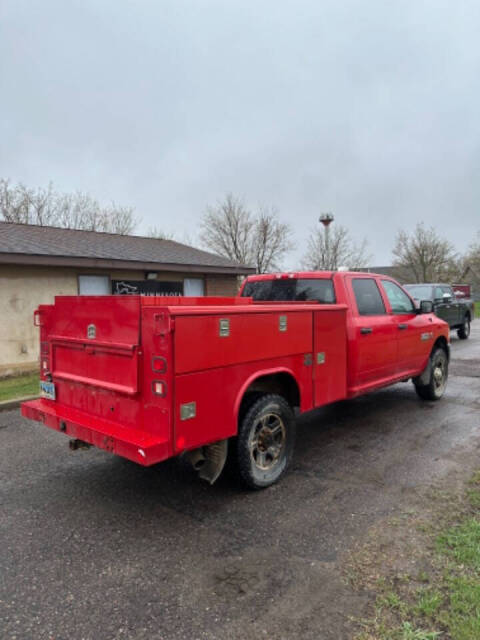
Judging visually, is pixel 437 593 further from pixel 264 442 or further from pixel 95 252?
pixel 95 252

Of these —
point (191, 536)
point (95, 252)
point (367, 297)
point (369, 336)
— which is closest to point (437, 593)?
point (191, 536)

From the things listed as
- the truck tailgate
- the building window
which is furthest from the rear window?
the building window

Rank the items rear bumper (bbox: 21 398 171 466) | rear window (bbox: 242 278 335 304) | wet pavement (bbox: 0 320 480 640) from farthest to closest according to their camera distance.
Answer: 1. rear window (bbox: 242 278 335 304)
2. rear bumper (bbox: 21 398 171 466)
3. wet pavement (bbox: 0 320 480 640)

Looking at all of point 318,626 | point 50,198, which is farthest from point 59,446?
point 50,198

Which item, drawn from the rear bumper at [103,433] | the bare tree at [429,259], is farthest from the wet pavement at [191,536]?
the bare tree at [429,259]

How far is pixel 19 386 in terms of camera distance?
8375 mm

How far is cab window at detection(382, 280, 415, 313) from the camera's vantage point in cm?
618

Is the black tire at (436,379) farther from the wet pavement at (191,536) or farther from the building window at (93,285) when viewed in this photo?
the building window at (93,285)

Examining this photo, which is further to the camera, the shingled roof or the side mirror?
the shingled roof

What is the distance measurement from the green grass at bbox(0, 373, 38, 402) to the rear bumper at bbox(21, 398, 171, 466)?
381cm

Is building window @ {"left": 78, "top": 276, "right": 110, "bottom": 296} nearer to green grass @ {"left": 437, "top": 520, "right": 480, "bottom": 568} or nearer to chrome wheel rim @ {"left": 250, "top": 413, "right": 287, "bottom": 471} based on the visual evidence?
chrome wheel rim @ {"left": 250, "top": 413, "right": 287, "bottom": 471}

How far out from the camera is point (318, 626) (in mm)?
2350

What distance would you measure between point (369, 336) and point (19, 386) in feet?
21.5

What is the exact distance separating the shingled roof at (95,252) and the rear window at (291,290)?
18.9 ft
